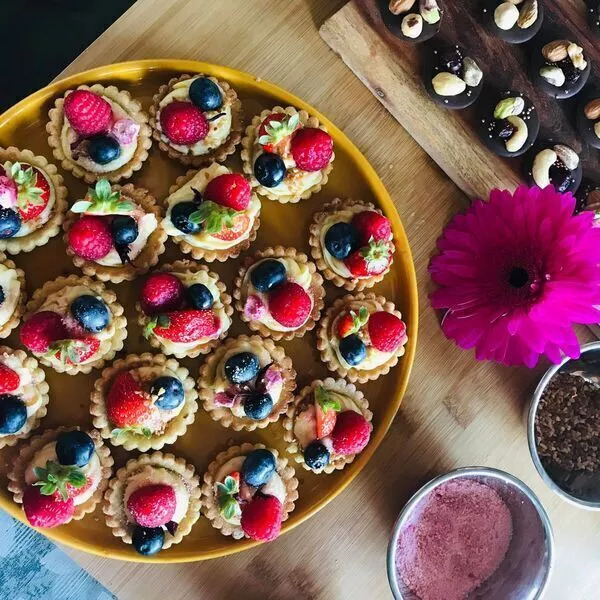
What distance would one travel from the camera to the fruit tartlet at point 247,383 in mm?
1829

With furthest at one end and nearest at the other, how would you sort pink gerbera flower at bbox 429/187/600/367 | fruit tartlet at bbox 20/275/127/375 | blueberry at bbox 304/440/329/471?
blueberry at bbox 304/440/329/471
fruit tartlet at bbox 20/275/127/375
pink gerbera flower at bbox 429/187/600/367

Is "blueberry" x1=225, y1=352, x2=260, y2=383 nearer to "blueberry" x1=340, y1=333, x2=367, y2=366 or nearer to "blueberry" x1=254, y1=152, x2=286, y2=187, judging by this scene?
"blueberry" x1=340, y1=333, x2=367, y2=366

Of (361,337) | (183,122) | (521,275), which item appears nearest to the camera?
(521,275)

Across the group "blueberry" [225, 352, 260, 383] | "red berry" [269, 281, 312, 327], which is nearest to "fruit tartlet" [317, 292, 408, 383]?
"red berry" [269, 281, 312, 327]

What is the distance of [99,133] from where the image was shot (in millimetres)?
1823

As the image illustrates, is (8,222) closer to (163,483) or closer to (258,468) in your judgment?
(163,483)

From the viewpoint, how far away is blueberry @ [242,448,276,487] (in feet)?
5.98

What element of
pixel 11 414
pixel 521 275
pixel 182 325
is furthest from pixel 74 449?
pixel 521 275

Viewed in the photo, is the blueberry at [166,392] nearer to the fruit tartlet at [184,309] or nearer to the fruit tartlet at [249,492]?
the fruit tartlet at [184,309]

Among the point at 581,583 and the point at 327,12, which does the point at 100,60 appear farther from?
the point at 581,583

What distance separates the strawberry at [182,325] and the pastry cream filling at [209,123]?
442mm

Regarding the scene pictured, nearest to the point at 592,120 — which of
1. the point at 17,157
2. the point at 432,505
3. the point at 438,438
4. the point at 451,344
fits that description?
the point at 451,344

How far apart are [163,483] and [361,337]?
657mm

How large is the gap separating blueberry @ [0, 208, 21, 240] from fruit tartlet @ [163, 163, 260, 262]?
37cm
